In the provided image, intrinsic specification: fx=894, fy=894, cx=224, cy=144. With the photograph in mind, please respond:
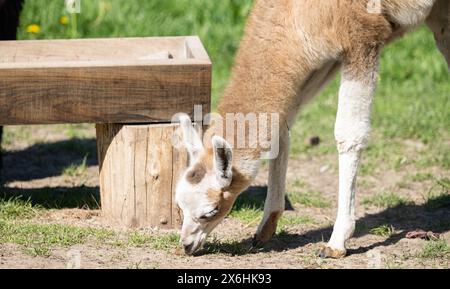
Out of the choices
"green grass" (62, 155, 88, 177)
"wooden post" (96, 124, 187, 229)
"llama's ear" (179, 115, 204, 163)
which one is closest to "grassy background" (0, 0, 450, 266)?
"green grass" (62, 155, 88, 177)

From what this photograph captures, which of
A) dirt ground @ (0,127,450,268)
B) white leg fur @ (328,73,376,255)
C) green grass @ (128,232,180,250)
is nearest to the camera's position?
dirt ground @ (0,127,450,268)

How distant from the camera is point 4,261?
5254 millimetres

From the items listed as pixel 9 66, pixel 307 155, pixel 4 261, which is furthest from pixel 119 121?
pixel 307 155

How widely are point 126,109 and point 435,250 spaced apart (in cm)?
222

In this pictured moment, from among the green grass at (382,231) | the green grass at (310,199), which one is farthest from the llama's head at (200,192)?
the green grass at (310,199)

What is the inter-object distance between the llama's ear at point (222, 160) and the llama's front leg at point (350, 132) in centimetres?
74

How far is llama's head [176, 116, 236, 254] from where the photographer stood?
545 centimetres

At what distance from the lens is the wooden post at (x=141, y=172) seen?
19.9 feet

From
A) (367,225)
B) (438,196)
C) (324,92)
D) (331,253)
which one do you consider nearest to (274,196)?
(331,253)

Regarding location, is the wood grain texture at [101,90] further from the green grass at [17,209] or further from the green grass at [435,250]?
the green grass at [435,250]

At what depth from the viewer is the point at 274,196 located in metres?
6.01

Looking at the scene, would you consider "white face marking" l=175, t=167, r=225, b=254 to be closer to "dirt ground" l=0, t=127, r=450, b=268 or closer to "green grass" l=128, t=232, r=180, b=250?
"dirt ground" l=0, t=127, r=450, b=268

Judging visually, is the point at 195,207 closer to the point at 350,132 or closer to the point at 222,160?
the point at 222,160
